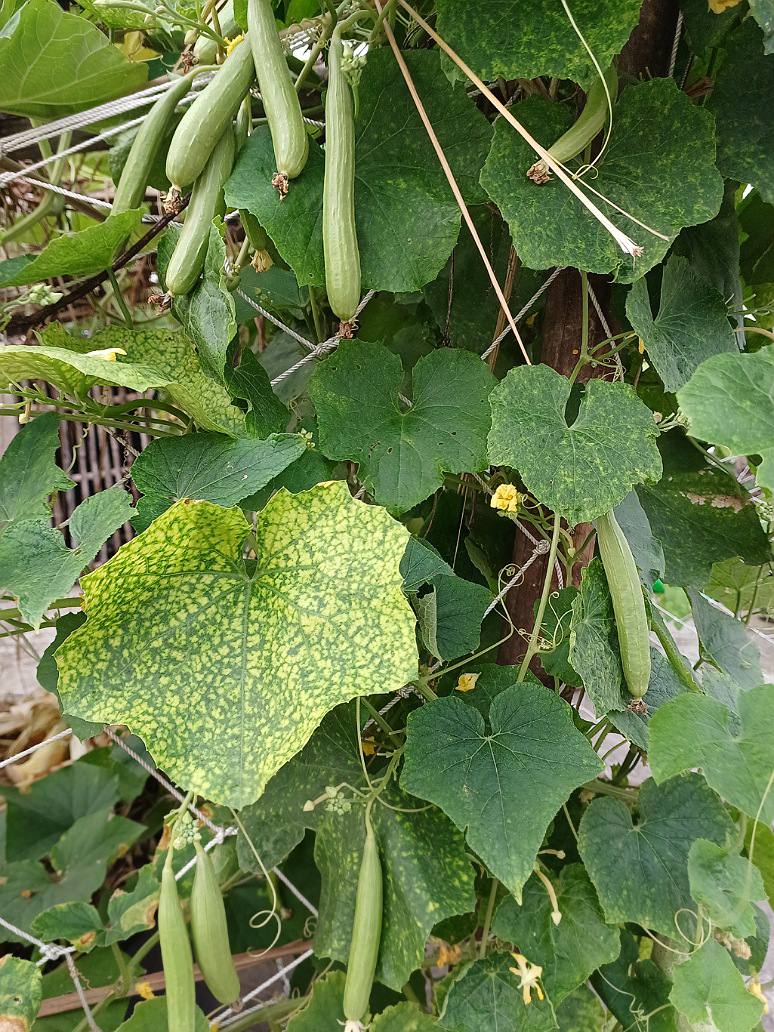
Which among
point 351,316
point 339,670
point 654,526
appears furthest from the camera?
point 654,526

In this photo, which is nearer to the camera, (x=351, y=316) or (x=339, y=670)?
(x=339, y=670)

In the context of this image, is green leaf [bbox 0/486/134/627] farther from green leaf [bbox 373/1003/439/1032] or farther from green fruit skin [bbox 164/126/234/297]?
green leaf [bbox 373/1003/439/1032]

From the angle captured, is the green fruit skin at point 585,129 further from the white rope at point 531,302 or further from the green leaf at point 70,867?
the green leaf at point 70,867

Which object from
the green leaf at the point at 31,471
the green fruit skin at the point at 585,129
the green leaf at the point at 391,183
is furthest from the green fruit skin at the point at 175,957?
the green fruit skin at the point at 585,129

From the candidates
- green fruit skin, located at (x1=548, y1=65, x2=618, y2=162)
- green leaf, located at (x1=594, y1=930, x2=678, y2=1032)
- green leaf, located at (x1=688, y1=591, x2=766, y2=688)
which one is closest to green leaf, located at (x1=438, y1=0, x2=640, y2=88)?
green fruit skin, located at (x1=548, y1=65, x2=618, y2=162)

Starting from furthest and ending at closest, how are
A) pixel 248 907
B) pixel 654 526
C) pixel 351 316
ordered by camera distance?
pixel 248 907
pixel 654 526
pixel 351 316

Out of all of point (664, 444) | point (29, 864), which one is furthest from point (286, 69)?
point (29, 864)

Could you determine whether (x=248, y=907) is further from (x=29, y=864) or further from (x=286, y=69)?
(x=286, y=69)
